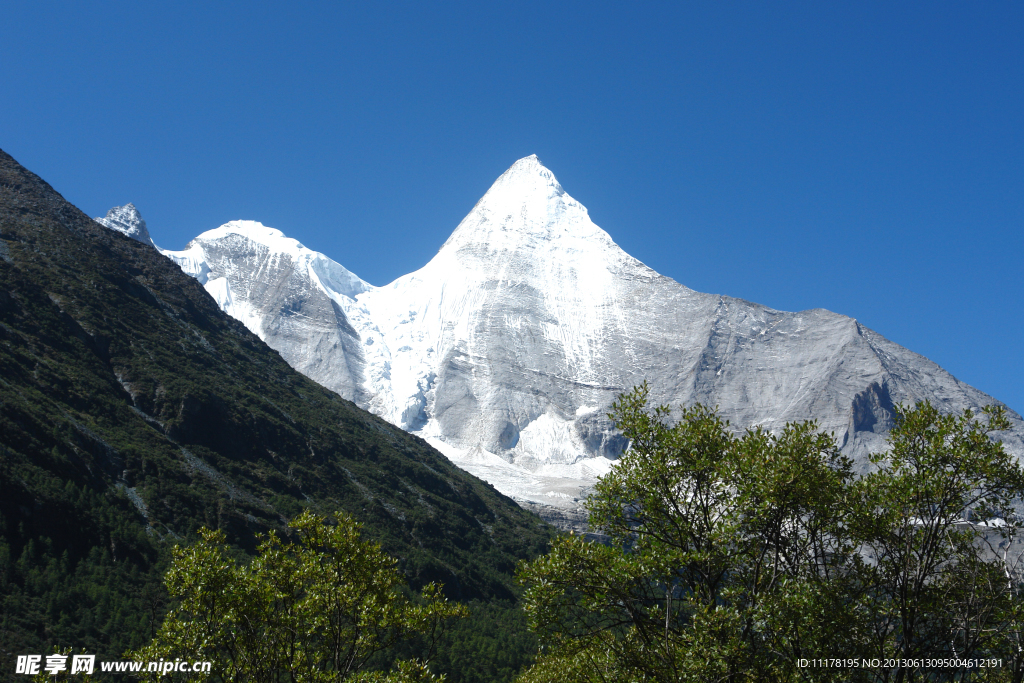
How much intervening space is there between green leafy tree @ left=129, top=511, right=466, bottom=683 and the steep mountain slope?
57.8 meters

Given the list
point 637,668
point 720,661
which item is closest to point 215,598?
point 637,668

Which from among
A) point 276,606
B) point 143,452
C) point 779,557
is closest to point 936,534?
point 779,557

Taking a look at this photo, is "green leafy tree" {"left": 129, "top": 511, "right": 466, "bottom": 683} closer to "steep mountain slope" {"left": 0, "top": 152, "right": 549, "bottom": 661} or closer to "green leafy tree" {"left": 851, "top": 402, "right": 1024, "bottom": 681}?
"green leafy tree" {"left": 851, "top": 402, "right": 1024, "bottom": 681}

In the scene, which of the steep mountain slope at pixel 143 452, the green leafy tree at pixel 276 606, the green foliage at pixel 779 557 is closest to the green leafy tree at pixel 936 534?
the green foliage at pixel 779 557

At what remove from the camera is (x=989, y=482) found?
17719mm

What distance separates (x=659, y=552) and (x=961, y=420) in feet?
28.1

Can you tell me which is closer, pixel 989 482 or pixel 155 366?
pixel 989 482

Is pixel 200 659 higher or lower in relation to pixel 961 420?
lower

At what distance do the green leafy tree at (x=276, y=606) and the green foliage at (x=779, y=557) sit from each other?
4347 mm

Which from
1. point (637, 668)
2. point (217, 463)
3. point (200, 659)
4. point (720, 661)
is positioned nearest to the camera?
point (720, 661)

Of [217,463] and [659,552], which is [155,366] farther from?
[659,552]

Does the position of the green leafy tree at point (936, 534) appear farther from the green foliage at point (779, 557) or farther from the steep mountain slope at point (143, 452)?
the steep mountain slope at point (143, 452)

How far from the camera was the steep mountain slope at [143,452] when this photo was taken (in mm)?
79000

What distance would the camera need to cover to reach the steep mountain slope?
259ft
